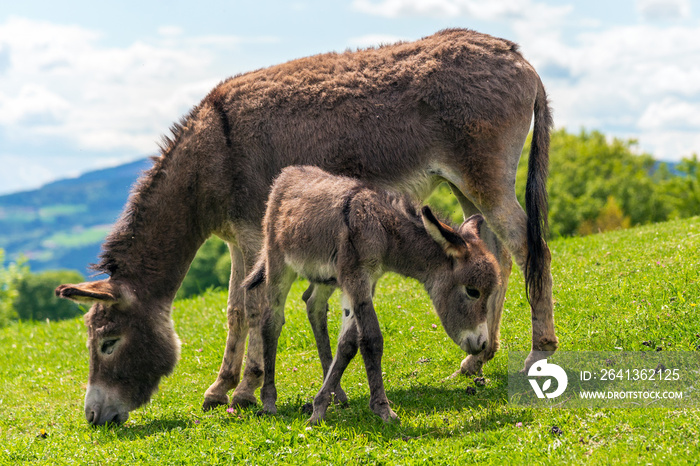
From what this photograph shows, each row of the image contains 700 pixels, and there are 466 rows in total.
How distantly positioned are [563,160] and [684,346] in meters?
49.3

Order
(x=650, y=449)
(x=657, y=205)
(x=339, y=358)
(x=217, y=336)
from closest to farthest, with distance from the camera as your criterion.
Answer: (x=650, y=449) → (x=339, y=358) → (x=217, y=336) → (x=657, y=205)

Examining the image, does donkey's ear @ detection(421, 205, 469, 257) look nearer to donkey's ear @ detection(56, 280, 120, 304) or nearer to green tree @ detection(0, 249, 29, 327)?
donkey's ear @ detection(56, 280, 120, 304)

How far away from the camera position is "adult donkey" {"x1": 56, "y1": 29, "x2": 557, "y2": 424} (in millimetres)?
6344

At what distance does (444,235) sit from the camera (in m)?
5.14

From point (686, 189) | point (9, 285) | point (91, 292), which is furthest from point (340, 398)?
point (686, 189)

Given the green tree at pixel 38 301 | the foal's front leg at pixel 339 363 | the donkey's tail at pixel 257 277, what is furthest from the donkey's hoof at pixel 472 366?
the green tree at pixel 38 301

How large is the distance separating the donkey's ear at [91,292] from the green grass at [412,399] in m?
1.19

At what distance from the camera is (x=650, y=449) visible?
412cm

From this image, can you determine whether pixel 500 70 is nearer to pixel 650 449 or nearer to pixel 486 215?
pixel 486 215

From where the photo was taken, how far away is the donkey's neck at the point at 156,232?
6.54 m

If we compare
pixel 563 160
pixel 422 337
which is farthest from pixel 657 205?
pixel 422 337

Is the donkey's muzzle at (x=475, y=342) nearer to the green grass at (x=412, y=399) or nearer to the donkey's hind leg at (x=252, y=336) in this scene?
the green grass at (x=412, y=399)

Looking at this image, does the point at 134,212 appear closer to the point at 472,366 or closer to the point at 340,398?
the point at 340,398

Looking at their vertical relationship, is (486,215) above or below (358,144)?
below
